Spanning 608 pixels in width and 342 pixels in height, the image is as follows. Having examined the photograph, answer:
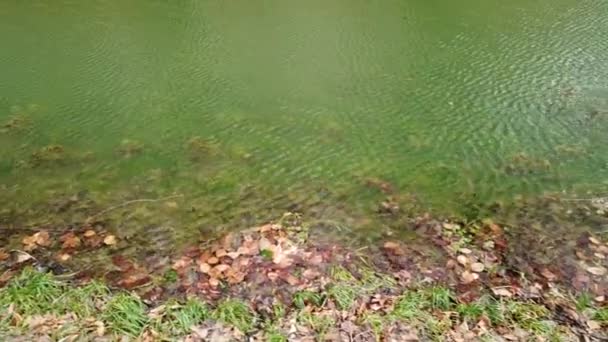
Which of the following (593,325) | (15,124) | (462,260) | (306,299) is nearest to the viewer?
(593,325)

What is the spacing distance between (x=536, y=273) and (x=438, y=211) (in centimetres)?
69

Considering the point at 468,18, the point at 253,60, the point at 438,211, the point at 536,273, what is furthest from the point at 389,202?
the point at 468,18

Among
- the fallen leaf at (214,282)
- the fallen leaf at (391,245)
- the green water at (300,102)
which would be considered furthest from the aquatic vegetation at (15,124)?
the fallen leaf at (391,245)

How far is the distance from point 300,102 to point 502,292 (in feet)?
9.07

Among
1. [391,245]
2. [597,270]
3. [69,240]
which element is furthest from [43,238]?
[597,270]

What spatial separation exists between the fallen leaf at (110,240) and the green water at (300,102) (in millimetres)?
466

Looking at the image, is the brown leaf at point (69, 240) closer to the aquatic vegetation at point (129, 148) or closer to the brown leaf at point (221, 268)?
the brown leaf at point (221, 268)

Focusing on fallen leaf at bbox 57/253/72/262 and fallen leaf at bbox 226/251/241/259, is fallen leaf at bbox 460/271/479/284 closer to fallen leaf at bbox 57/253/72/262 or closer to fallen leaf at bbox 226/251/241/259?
fallen leaf at bbox 226/251/241/259

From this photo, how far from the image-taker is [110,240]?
277 cm

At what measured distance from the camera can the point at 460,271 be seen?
259 cm

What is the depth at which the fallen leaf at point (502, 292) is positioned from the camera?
2.42m

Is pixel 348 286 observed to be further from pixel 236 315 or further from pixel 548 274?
pixel 548 274

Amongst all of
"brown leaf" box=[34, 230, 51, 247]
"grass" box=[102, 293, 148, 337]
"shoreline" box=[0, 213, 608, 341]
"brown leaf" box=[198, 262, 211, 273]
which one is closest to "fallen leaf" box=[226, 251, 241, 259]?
"shoreline" box=[0, 213, 608, 341]

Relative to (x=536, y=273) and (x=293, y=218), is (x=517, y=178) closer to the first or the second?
(x=536, y=273)
